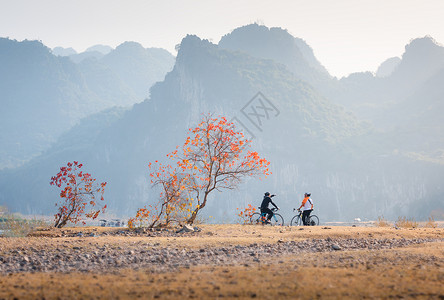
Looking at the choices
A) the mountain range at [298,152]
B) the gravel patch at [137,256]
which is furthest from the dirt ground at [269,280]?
the mountain range at [298,152]

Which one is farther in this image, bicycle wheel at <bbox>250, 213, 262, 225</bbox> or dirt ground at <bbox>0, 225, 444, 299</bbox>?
bicycle wheel at <bbox>250, 213, 262, 225</bbox>

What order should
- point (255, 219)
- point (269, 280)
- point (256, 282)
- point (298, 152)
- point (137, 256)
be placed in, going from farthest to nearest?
point (298, 152) → point (255, 219) → point (137, 256) → point (269, 280) → point (256, 282)

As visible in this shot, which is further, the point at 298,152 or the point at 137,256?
the point at 298,152

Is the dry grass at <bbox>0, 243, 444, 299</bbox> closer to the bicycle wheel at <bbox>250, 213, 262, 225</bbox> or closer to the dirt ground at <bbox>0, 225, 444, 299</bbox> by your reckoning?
the dirt ground at <bbox>0, 225, 444, 299</bbox>

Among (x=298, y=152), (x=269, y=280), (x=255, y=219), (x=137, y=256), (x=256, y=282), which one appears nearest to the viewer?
(x=256, y=282)

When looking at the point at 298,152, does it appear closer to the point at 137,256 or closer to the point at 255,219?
the point at 255,219

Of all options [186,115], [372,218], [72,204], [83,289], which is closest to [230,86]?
[186,115]

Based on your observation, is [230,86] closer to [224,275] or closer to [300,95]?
[300,95]

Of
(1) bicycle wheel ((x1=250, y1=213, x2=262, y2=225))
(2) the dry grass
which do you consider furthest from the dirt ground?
(1) bicycle wheel ((x1=250, y1=213, x2=262, y2=225))

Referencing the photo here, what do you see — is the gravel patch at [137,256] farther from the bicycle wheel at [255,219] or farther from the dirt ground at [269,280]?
the bicycle wheel at [255,219]

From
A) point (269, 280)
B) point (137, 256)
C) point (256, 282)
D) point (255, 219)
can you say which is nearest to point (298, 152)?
point (255, 219)

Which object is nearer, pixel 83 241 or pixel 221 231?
pixel 83 241

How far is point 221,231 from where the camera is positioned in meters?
17.4

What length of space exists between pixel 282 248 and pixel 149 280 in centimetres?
555
